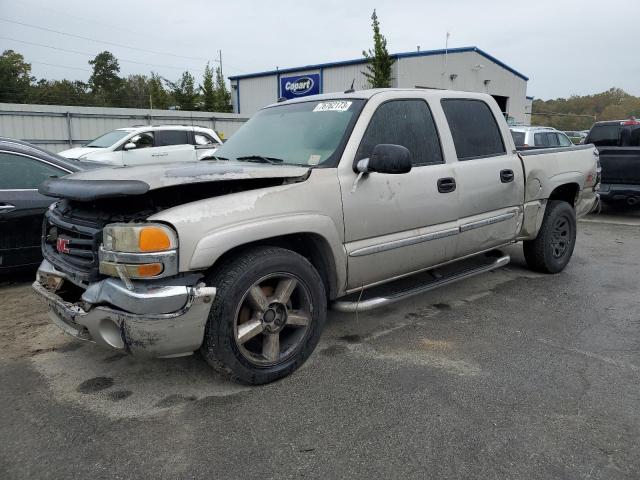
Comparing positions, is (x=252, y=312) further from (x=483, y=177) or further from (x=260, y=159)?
(x=483, y=177)

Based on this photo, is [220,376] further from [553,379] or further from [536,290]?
[536,290]

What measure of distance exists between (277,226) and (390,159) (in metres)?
0.86

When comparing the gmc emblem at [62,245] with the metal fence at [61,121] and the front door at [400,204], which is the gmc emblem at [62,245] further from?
the metal fence at [61,121]

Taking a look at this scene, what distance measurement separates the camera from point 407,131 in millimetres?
3973

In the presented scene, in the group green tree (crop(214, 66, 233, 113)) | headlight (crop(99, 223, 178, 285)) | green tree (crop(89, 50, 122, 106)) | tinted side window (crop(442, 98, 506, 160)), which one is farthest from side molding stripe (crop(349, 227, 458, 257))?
green tree (crop(89, 50, 122, 106))

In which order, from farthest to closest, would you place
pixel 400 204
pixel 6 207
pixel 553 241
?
pixel 553 241 < pixel 6 207 < pixel 400 204

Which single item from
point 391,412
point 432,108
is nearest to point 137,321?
point 391,412

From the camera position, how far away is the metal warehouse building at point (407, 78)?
83.7 ft

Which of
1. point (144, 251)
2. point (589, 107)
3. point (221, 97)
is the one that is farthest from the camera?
point (589, 107)

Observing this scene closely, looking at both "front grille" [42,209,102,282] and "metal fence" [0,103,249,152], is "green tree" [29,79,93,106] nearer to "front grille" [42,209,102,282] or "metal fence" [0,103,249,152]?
"metal fence" [0,103,249,152]

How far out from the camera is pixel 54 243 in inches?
134

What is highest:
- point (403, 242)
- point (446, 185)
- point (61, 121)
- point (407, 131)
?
point (61, 121)

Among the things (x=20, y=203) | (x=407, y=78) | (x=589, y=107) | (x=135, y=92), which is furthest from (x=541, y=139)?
(x=135, y=92)

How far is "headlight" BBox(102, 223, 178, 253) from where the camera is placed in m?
2.62
